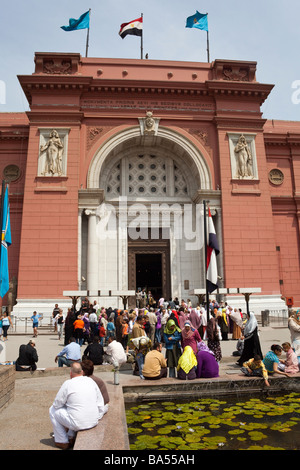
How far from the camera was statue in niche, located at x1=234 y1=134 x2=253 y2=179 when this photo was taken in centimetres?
2191

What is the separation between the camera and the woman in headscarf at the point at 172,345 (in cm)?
829

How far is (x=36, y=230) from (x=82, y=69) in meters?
10.8

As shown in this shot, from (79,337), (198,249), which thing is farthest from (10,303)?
(198,249)

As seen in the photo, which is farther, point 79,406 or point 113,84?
point 113,84

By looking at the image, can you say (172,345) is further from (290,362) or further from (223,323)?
(223,323)

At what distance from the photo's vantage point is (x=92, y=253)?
20.3m

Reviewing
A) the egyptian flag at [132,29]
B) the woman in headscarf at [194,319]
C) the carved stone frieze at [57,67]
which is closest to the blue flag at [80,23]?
the egyptian flag at [132,29]

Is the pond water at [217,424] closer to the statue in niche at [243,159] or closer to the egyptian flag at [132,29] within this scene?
the statue in niche at [243,159]

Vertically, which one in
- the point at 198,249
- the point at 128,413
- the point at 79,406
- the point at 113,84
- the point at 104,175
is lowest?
the point at 128,413

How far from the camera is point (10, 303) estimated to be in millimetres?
19516

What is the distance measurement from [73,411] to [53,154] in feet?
60.1

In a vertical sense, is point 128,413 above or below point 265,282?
below
